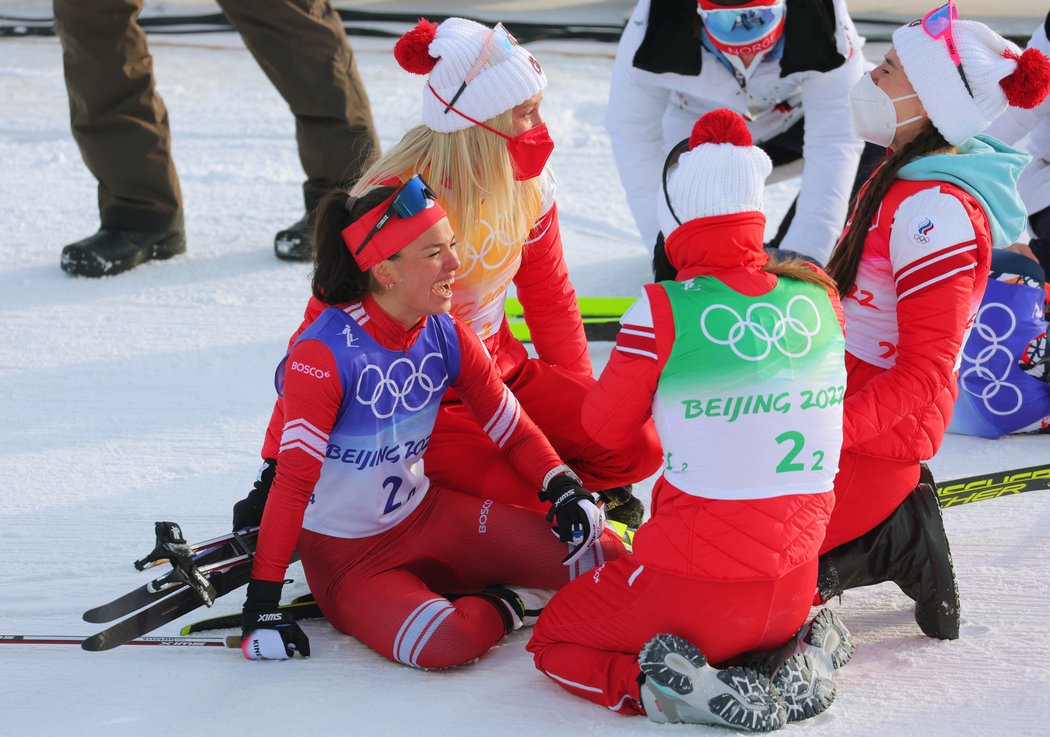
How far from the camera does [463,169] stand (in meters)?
2.77

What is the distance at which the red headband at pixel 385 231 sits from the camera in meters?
2.43

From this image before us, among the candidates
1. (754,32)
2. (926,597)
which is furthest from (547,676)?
(754,32)

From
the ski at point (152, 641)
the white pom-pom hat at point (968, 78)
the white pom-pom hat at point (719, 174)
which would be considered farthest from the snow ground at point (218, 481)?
the white pom-pom hat at point (968, 78)

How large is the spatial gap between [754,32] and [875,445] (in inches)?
65.5

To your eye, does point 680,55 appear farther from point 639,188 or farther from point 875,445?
point 875,445

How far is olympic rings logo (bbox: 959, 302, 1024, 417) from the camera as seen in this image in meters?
3.41

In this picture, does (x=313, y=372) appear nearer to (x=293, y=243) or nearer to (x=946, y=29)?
(x=946, y=29)

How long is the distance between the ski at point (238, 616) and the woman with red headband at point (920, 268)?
41.3 inches

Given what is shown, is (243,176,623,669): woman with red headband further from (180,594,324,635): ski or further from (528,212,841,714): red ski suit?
(528,212,841,714): red ski suit

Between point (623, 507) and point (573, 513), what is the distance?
534 millimetres

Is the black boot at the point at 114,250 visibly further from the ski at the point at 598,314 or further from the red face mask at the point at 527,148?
the red face mask at the point at 527,148

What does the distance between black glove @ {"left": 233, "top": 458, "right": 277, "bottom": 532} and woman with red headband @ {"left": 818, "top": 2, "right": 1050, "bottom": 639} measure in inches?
45.7

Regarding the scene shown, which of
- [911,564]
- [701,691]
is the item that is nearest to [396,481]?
[701,691]

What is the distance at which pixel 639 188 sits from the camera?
13.8 feet
